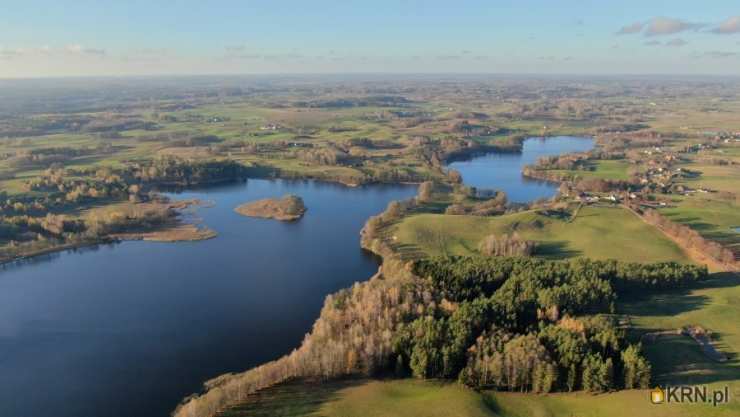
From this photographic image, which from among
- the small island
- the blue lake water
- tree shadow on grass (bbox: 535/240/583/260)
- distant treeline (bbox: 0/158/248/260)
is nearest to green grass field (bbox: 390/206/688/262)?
tree shadow on grass (bbox: 535/240/583/260)

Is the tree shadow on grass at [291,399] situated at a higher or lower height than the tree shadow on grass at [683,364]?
lower

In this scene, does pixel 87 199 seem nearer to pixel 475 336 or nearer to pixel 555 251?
pixel 475 336

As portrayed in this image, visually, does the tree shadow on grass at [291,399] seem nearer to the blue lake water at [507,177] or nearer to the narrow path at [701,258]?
the narrow path at [701,258]

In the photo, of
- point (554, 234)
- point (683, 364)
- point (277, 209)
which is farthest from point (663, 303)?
point (277, 209)

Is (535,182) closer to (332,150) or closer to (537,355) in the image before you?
(332,150)

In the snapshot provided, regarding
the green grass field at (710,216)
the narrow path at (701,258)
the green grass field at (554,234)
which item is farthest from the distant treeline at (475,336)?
the green grass field at (710,216)
